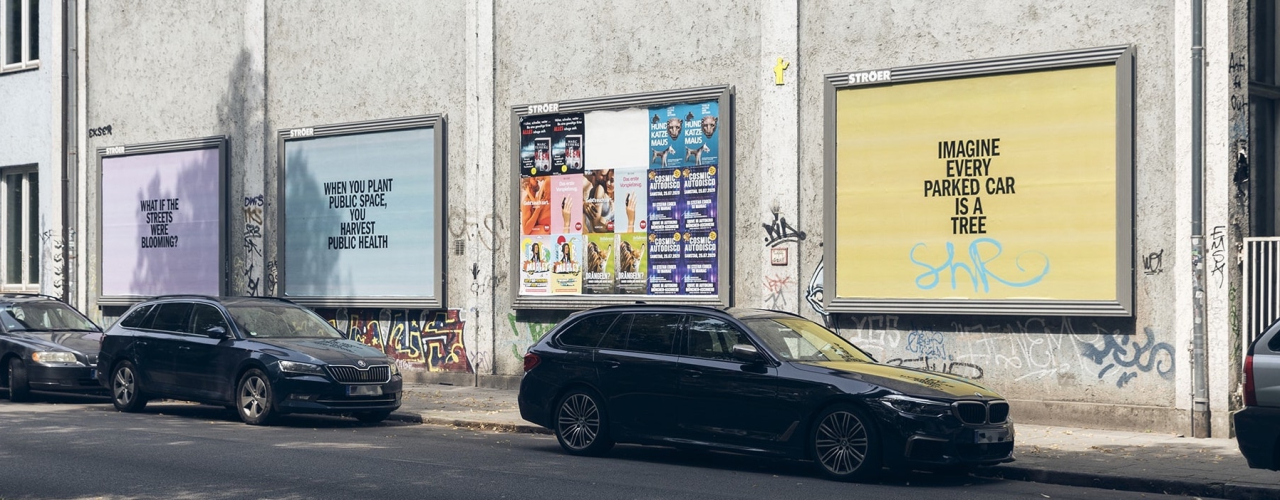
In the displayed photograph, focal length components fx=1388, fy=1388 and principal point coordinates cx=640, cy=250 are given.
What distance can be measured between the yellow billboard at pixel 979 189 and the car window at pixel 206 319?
7.46m

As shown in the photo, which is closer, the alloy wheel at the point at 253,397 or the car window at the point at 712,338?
the car window at the point at 712,338

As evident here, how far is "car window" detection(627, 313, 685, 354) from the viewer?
41.1 feet

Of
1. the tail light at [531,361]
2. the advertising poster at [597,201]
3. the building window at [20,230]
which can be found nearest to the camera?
the tail light at [531,361]

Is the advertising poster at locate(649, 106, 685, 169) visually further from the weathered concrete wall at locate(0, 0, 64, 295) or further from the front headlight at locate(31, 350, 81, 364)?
the weathered concrete wall at locate(0, 0, 64, 295)

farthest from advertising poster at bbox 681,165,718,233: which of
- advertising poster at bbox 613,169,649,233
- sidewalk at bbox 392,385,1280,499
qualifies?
sidewalk at bbox 392,385,1280,499

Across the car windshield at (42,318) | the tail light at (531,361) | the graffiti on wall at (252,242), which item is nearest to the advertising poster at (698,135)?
the tail light at (531,361)

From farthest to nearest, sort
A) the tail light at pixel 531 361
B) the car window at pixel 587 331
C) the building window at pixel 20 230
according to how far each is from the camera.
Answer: the building window at pixel 20 230, the tail light at pixel 531 361, the car window at pixel 587 331

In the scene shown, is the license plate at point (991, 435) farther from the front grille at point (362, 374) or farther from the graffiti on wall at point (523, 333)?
the graffiti on wall at point (523, 333)

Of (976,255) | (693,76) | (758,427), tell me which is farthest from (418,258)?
(758,427)

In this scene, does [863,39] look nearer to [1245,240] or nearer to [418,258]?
[1245,240]

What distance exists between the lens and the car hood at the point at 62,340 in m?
18.6

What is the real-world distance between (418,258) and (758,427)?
36.4 ft

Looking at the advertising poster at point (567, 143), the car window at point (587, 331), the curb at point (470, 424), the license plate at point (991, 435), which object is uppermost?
the advertising poster at point (567, 143)

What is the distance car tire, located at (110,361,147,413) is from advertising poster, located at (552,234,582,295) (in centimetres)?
594
